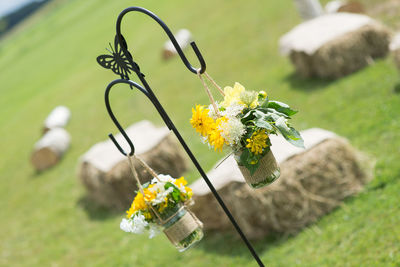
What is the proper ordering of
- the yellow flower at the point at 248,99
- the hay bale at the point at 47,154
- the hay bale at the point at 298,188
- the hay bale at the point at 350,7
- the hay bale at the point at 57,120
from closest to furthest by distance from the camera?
1. the yellow flower at the point at 248,99
2. the hay bale at the point at 298,188
3. the hay bale at the point at 350,7
4. the hay bale at the point at 47,154
5. the hay bale at the point at 57,120

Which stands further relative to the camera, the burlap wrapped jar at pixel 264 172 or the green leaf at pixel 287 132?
the burlap wrapped jar at pixel 264 172

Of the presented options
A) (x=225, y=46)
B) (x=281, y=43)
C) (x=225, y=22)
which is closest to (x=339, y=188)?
(x=281, y=43)

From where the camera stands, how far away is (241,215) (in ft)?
16.9

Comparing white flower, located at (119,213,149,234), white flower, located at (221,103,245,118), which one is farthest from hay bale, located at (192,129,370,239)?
white flower, located at (221,103,245,118)

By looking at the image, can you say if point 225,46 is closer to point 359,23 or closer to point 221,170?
point 359,23

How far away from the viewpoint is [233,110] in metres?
2.83

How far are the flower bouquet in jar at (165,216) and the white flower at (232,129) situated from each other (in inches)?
27.1

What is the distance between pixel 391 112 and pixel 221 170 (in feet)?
8.58

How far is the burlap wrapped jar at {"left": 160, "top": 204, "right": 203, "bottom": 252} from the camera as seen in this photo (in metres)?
3.22

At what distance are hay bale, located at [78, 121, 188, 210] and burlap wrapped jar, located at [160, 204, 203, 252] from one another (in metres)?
4.34

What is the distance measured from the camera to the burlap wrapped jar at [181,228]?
3.22m

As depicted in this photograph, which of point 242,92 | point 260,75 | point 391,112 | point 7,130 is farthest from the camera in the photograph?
point 7,130

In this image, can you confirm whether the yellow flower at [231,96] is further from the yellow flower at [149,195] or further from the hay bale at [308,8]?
the hay bale at [308,8]


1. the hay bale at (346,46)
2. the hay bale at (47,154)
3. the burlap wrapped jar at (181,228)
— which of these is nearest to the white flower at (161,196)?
the burlap wrapped jar at (181,228)
